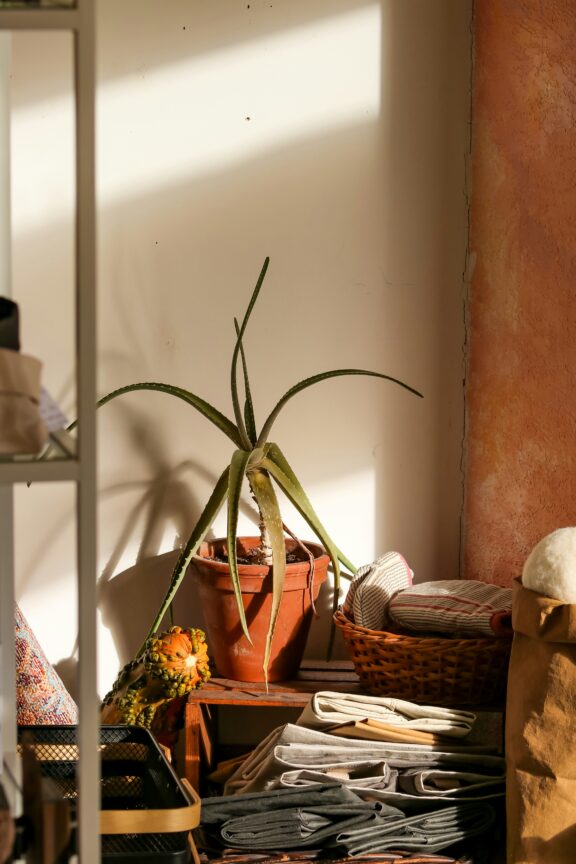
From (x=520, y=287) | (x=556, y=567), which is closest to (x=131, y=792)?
(x=556, y=567)

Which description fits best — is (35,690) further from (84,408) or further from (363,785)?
(84,408)

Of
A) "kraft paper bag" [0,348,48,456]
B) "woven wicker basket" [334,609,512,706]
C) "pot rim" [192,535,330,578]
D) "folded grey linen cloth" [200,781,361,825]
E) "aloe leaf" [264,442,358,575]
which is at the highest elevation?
"kraft paper bag" [0,348,48,456]

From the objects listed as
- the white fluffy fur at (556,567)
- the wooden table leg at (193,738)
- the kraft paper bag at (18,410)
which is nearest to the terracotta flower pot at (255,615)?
the wooden table leg at (193,738)

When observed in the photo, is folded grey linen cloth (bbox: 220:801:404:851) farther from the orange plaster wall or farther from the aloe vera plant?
the orange plaster wall

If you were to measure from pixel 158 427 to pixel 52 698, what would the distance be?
0.63 metres

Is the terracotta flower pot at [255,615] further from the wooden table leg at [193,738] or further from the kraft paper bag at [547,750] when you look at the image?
the kraft paper bag at [547,750]

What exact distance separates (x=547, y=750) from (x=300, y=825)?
419 mm

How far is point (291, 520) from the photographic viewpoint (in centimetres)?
228

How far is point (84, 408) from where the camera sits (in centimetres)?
103

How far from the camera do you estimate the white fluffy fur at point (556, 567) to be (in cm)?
158

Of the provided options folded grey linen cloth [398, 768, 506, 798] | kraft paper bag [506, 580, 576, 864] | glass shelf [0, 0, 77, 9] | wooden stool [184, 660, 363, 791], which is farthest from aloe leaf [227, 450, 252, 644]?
glass shelf [0, 0, 77, 9]

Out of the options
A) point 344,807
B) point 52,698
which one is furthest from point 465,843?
point 52,698

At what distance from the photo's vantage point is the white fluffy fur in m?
1.58

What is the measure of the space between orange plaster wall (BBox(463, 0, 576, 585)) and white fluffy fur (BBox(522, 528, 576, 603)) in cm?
35
